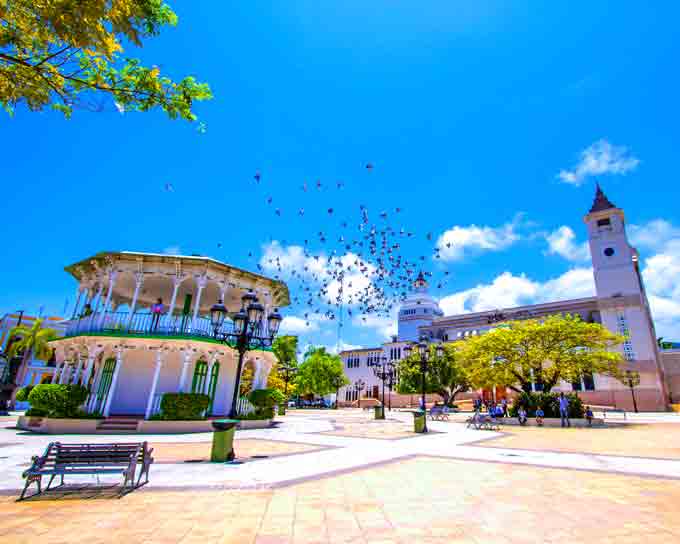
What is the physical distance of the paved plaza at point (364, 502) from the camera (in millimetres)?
4742

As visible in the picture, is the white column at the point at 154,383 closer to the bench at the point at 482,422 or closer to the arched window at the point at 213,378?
the arched window at the point at 213,378

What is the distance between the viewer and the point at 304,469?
8.73 meters

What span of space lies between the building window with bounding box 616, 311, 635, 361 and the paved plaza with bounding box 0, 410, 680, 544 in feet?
178

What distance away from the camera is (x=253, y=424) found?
67.6ft

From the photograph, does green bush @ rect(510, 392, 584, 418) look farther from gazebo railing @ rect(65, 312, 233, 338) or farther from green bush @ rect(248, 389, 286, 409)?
gazebo railing @ rect(65, 312, 233, 338)

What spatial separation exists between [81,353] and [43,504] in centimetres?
1767

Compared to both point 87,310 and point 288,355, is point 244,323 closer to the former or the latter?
point 87,310

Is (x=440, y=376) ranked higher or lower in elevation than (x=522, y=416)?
higher

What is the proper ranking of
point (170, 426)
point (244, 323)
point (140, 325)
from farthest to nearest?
1. point (140, 325)
2. point (170, 426)
3. point (244, 323)

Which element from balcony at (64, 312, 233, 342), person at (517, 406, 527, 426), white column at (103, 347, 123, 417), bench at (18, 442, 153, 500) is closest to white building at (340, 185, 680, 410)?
person at (517, 406, 527, 426)

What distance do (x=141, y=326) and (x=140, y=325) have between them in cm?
8

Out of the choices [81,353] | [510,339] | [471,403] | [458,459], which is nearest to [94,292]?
[81,353]

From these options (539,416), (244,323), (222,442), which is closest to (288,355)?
(539,416)

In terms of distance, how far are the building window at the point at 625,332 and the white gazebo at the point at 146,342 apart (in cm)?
5687
